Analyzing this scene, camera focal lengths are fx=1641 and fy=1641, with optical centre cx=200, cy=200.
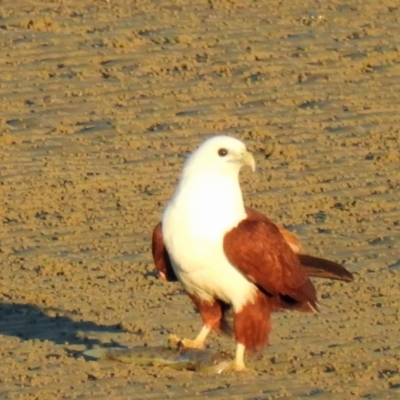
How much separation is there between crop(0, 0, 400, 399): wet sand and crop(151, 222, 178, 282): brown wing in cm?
52

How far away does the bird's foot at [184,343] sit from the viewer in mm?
8547

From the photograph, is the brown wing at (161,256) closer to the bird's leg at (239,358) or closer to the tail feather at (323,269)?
the bird's leg at (239,358)

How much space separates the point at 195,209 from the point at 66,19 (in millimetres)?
6481

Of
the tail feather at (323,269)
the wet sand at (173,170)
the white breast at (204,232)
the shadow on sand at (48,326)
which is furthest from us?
the shadow on sand at (48,326)

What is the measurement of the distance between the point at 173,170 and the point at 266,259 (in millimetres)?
3508

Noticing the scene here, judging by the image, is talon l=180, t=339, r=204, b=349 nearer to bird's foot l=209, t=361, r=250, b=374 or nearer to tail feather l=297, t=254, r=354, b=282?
bird's foot l=209, t=361, r=250, b=374

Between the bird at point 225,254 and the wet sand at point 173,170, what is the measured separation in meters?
0.30

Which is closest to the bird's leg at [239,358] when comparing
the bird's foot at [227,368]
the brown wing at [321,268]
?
the bird's foot at [227,368]

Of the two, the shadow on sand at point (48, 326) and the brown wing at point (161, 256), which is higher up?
the brown wing at point (161, 256)

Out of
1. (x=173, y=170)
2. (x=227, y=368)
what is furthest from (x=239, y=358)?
(x=173, y=170)

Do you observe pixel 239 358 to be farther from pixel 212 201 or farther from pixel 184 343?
pixel 212 201

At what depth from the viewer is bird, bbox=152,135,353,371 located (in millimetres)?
8109

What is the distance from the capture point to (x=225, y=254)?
26.7ft

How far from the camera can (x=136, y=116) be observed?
1262 cm
